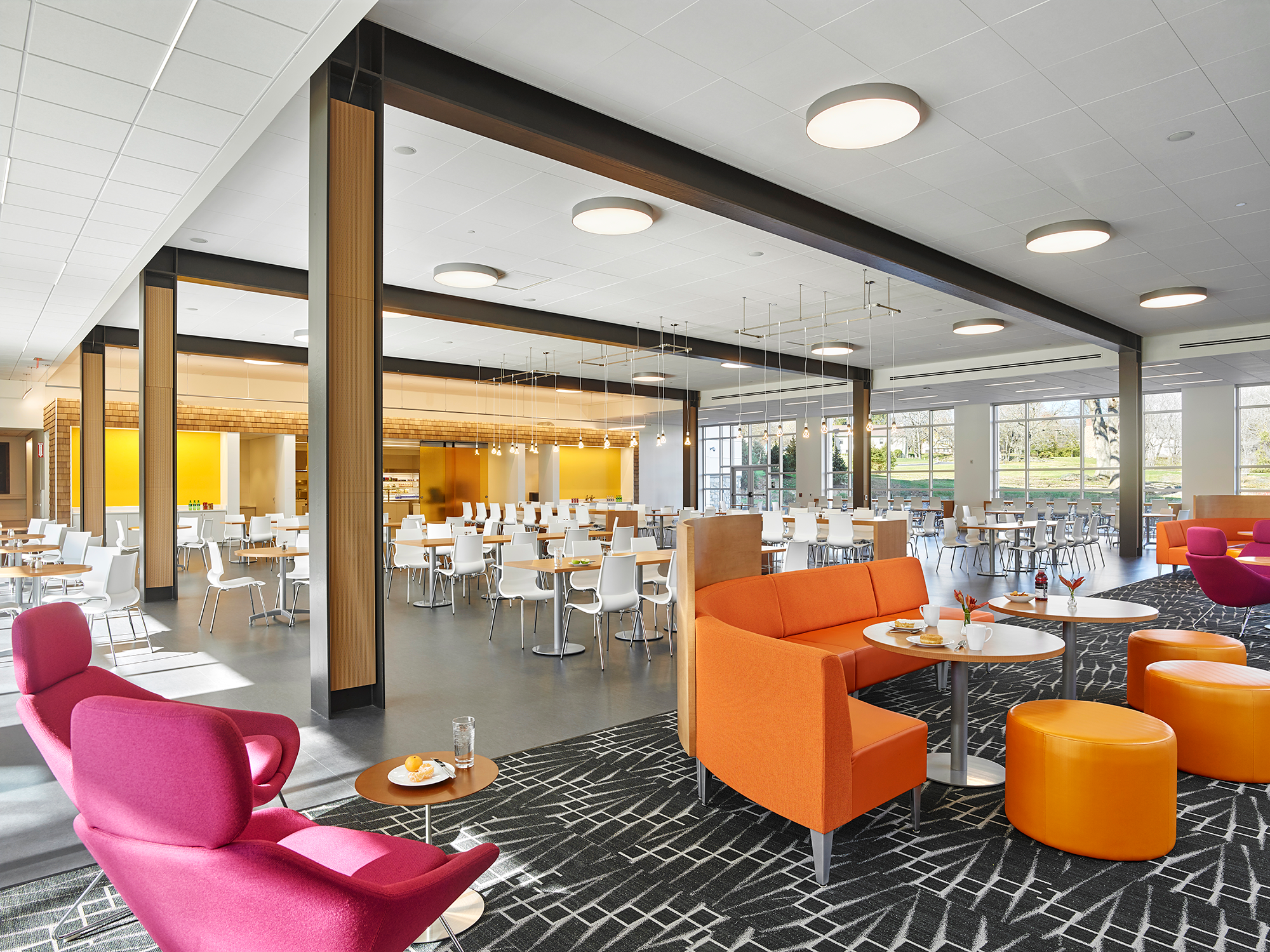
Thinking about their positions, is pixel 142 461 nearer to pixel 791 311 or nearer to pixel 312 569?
pixel 312 569

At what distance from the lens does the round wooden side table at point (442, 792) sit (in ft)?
7.23

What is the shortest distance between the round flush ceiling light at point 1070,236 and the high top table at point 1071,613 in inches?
156

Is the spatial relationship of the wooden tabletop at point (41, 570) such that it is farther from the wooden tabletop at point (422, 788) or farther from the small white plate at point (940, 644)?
the small white plate at point (940, 644)

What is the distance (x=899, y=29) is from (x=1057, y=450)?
18.2 m

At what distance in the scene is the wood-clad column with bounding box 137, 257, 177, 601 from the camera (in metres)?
8.30

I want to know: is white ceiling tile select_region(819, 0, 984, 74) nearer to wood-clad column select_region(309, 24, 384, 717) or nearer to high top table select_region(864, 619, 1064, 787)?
wood-clad column select_region(309, 24, 384, 717)

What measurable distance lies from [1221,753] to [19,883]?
5.28 meters

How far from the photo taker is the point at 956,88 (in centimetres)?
459

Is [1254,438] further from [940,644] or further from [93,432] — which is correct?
[93,432]

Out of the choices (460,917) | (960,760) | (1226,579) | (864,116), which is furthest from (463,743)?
(1226,579)

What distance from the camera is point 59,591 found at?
9.43 metres

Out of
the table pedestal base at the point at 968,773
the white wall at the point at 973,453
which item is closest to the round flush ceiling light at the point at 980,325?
the table pedestal base at the point at 968,773

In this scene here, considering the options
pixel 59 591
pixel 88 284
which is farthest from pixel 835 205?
pixel 59 591

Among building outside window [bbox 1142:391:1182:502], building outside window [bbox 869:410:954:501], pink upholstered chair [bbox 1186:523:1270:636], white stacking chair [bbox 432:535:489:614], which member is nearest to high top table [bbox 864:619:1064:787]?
pink upholstered chair [bbox 1186:523:1270:636]
